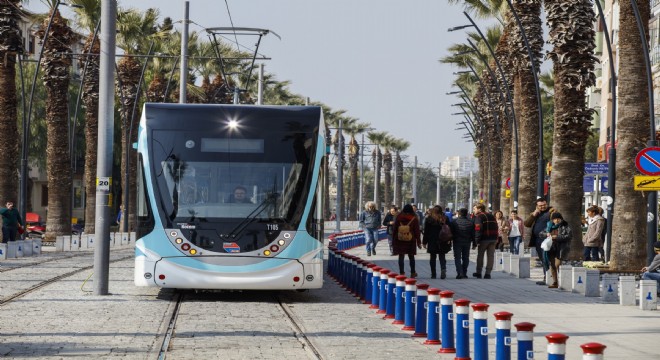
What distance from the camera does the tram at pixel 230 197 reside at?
19.3 m

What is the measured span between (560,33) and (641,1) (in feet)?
19.7

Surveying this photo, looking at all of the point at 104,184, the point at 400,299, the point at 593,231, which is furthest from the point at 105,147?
the point at 593,231

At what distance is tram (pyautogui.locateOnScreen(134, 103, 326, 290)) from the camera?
19312mm

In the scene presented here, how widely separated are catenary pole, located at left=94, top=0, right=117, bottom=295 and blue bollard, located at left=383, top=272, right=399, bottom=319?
199 inches

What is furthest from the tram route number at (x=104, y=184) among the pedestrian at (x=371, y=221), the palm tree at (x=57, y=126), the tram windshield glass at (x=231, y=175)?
the palm tree at (x=57, y=126)

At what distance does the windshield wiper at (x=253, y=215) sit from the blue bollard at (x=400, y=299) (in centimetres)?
358

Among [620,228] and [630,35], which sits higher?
[630,35]

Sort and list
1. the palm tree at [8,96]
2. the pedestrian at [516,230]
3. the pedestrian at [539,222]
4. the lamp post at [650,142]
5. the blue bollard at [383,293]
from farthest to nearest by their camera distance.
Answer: the palm tree at [8,96] < the pedestrian at [516,230] < the pedestrian at [539,222] < the lamp post at [650,142] < the blue bollard at [383,293]

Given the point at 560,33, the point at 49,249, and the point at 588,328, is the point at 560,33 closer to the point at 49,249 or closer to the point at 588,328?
the point at 588,328

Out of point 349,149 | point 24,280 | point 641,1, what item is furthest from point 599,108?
point 24,280

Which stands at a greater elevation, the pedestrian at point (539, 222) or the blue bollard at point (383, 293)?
the pedestrian at point (539, 222)

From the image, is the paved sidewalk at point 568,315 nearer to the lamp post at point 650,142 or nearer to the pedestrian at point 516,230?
the lamp post at point 650,142

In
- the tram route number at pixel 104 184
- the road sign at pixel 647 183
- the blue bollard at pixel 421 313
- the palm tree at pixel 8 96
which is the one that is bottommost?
the blue bollard at pixel 421 313

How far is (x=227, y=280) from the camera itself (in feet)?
63.1
